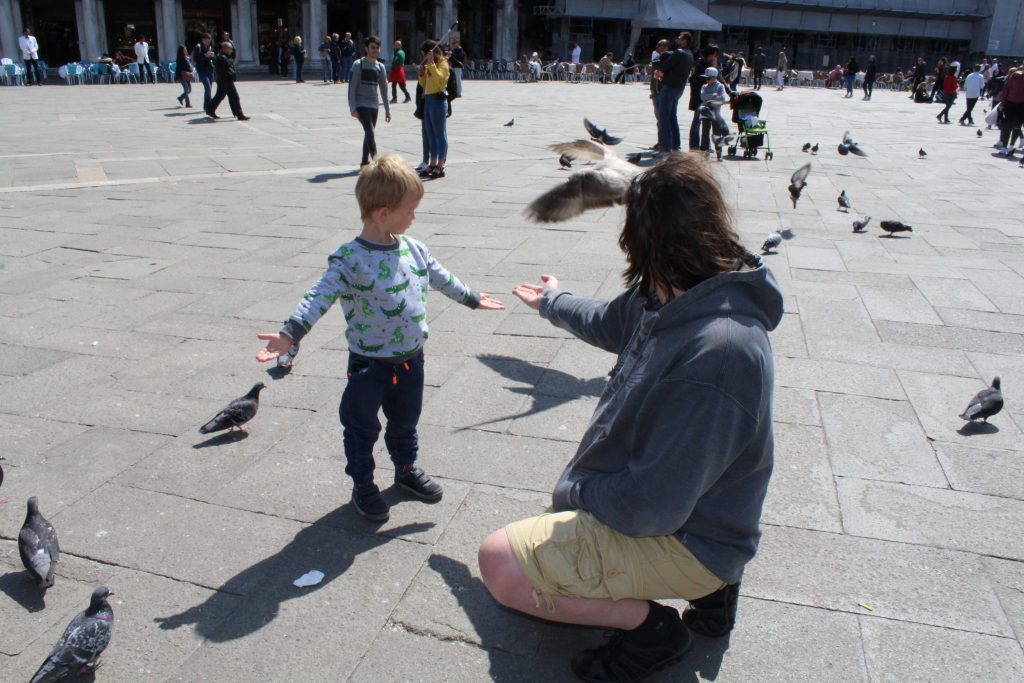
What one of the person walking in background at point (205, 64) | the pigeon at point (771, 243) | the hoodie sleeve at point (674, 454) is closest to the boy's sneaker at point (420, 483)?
the hoodie sleeve at point (674, 454)

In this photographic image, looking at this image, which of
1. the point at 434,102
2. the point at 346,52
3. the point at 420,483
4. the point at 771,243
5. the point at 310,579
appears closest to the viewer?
the point at 310,579

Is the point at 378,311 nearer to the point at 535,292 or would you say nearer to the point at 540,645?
the point at 535,292

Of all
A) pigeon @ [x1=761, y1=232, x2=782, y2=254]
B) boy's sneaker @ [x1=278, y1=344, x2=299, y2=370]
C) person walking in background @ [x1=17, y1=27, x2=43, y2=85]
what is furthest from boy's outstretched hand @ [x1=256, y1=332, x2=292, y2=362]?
person walking in background @ [x1=17, y1=27, x2=43, y2=85]

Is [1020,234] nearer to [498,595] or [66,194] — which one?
[498,595]

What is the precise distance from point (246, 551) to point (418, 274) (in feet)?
3.55

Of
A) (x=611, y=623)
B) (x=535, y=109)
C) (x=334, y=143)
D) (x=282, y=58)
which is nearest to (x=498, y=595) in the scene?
(x=611, y=623)

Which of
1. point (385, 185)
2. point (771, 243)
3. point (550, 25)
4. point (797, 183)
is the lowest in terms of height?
point (771, 243)

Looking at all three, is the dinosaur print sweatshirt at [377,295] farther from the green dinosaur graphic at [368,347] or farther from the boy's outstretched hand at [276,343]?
the boy's outstretched hand at [276,343]

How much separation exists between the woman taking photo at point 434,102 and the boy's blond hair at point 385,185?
6.93 meters

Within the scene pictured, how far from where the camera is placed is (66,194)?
8.42 meters

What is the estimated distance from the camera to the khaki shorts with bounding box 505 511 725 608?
1.93 m

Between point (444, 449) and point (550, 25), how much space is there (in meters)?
40.2

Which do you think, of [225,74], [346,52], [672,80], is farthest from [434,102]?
[346,52]

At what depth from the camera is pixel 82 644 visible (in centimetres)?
205
